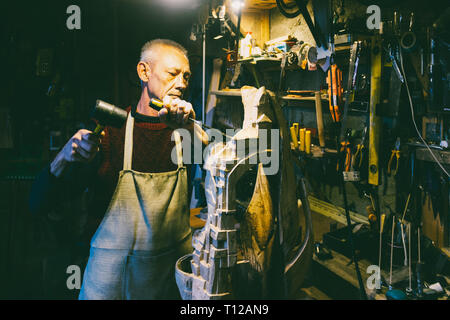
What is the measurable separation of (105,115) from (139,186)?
0.44 m

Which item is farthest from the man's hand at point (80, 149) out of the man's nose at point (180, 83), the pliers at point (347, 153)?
the pliers at point (347, 153)

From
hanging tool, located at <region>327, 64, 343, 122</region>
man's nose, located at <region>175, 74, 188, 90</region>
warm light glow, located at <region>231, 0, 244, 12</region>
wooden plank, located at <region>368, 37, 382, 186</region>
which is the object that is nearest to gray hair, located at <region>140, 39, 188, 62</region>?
man's nose, located at <region>175, 74, 188, 90</region>

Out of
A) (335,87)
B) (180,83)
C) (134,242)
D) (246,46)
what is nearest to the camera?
(134,242)

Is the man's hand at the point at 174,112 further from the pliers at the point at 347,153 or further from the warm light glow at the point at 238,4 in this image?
the pliers at the point at 347,153

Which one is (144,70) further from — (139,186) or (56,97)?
(56,97)

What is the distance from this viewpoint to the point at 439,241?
2.51 meters

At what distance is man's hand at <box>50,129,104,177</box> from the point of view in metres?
1.55

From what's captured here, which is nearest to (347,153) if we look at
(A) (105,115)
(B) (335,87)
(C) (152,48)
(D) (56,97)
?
(B) (335,87)

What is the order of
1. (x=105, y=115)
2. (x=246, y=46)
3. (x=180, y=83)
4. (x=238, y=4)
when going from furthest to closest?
(x=246, y=46), (x=238, y=4), (x=180, y=83), (x=105, y=115)

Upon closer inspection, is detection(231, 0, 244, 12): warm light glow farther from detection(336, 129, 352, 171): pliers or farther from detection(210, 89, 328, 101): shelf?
detection(336, 129, 352, 171): pliers

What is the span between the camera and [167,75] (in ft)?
5.78

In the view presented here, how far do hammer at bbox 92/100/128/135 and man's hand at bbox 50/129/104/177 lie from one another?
64mm
